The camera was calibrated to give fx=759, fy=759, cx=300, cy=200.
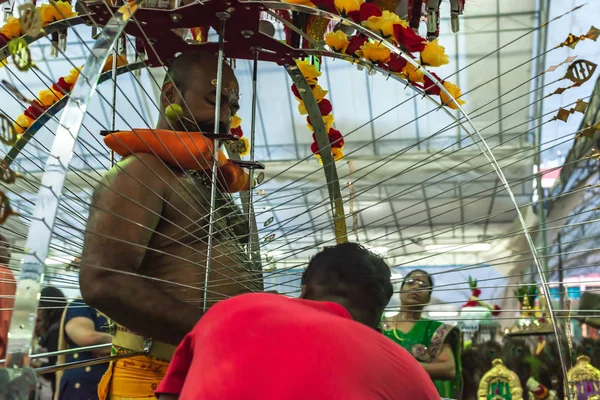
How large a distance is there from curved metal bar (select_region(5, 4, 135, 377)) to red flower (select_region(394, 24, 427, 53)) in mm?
985

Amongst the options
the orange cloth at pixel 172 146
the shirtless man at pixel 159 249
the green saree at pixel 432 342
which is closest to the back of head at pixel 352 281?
the shirtless man at pixel 159 249

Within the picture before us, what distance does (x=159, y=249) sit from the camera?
185 cm

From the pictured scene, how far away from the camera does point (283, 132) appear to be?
11.0m

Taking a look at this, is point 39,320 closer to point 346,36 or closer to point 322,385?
point 346,36

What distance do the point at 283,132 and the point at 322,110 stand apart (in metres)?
8.51

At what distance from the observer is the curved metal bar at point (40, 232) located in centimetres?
96

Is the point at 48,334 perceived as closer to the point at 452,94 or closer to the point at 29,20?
the point at 452,94

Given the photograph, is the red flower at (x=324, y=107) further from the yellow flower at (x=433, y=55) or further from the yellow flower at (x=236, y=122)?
the yellow flower at (x=433, y=55)

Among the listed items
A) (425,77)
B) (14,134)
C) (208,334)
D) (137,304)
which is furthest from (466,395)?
(14,134)

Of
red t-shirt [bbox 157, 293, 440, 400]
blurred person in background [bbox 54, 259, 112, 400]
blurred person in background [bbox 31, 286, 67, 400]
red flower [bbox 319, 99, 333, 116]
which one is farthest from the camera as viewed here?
blurred person in background [bbox 31, 286, 67, 400]

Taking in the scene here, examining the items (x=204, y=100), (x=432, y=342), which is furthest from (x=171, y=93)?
(x=432, y=342)

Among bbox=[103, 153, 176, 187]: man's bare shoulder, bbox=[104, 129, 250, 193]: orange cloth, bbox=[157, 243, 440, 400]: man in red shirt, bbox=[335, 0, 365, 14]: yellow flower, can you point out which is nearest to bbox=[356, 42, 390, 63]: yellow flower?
bbox=[335, 0, 365, 14]: yellow flower

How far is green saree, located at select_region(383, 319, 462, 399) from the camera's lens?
3.66m

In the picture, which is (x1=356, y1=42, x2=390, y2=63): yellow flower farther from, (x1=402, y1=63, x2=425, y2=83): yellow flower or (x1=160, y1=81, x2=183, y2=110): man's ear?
(x1=160, y1=81, x2=183, y2=110): man's ear
